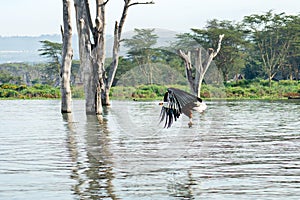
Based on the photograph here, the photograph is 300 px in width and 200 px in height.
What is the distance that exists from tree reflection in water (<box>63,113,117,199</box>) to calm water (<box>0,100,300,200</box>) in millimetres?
13

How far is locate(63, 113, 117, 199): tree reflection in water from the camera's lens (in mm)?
9328

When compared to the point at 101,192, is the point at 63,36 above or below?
above

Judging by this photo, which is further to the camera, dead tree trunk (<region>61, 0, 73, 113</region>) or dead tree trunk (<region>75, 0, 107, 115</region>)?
dead tree trunk (<region>61, 0, 73, 113</region>)

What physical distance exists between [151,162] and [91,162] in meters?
1.08

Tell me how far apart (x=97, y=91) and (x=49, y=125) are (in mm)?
4188

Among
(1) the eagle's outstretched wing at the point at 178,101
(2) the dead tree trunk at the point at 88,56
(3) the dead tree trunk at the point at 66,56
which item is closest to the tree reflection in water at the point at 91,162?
(1) the eagle's outstretched wing at the point at 178,101

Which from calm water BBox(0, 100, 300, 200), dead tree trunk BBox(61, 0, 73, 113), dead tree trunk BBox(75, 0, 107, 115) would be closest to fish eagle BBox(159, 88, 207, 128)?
calm water BBox(0, 100, 300, 200)

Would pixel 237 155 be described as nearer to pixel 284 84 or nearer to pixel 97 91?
pixel 97 91

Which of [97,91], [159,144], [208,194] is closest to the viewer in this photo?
[208,194]

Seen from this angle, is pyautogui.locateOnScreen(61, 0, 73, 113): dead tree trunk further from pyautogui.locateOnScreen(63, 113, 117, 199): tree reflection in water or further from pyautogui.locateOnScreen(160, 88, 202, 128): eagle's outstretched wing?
pyautogui.locateOnScreen(160, 88, 202, 128): eagle's outstretched wing

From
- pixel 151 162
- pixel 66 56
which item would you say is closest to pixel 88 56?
pixel 66 56

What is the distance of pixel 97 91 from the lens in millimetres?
25281

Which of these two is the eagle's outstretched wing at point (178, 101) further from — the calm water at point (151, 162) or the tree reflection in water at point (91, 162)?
the tree reflection in water at point (91, 162)

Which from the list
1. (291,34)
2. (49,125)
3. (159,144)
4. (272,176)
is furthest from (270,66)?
(272,176)
